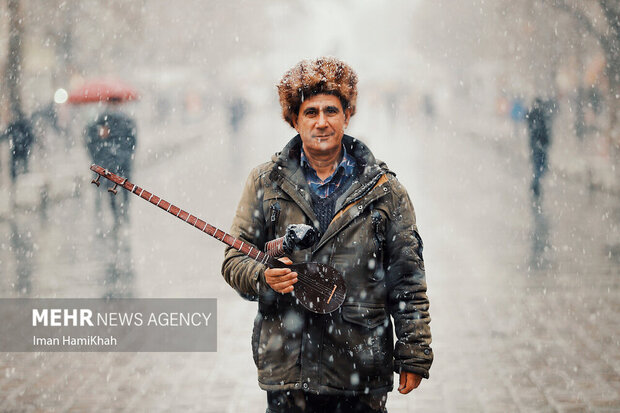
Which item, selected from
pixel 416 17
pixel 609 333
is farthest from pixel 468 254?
pixel 416 17

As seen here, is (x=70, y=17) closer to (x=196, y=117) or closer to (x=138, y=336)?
(x=196, y=117)

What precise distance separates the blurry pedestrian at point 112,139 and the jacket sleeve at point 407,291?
356 inches

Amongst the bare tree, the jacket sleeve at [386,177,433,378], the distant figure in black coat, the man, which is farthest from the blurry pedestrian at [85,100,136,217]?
the jacket sleeve at [386,177,433,378]

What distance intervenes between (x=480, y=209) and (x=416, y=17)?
58041 mm

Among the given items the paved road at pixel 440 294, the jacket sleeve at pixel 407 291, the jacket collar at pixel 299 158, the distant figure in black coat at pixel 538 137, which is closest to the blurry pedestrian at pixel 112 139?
the paved road at pixel 440 294

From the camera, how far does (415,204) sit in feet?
48.7

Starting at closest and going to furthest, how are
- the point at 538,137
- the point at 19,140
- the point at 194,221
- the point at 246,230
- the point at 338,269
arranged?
the point at 194,221
the point at 338,269
the point at 246,230
the point at 538,137
the point at 19,140

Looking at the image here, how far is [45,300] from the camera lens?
27.9 ft

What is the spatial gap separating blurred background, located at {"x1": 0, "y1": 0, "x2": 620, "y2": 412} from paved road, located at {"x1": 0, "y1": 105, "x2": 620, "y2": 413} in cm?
2

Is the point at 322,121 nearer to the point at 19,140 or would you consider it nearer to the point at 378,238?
the point at 378,238

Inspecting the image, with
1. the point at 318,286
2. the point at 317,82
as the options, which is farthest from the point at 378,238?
the point at 317,82

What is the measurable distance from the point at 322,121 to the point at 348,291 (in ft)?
2.09

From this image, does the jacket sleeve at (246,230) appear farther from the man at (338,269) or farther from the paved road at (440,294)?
the paved road at (440,294)

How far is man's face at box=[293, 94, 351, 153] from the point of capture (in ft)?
11.5
